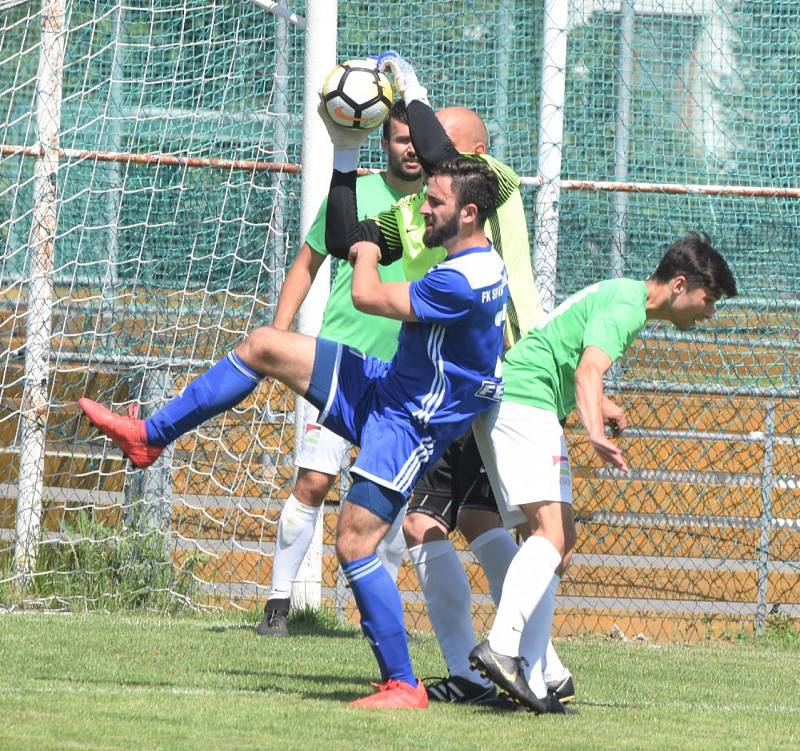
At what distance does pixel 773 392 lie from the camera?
29.7ft

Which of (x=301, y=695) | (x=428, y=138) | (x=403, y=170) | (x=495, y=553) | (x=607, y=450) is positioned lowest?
(x=301, y=695)

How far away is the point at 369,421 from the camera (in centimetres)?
500

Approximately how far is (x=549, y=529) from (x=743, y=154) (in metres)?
7.09

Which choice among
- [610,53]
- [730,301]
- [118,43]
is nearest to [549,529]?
[118,43]

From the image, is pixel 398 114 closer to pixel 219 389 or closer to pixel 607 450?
pixel 219 389

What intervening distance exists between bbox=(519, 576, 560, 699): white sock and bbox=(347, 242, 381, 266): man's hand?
1.28 m

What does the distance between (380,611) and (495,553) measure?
0.83 metres

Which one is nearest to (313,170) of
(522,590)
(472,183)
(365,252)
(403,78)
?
(403,78)

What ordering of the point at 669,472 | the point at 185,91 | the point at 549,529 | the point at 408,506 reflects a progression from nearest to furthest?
1. the point at 549,529
2. the point at 408,506
3. the point at 185,91
4. the point at 669,472

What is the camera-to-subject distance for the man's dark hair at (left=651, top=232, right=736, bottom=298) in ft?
16.8

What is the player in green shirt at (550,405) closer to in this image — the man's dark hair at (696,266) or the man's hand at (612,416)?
the man's dark hair at (696,266)

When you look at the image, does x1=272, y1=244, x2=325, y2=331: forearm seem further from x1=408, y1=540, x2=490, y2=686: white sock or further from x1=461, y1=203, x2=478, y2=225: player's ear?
x1=461, y1=203, x2=478, y2=225: player's ear

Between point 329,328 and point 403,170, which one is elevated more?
point 403,170

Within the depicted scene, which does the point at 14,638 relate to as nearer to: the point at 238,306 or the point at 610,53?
the point at 238,306
